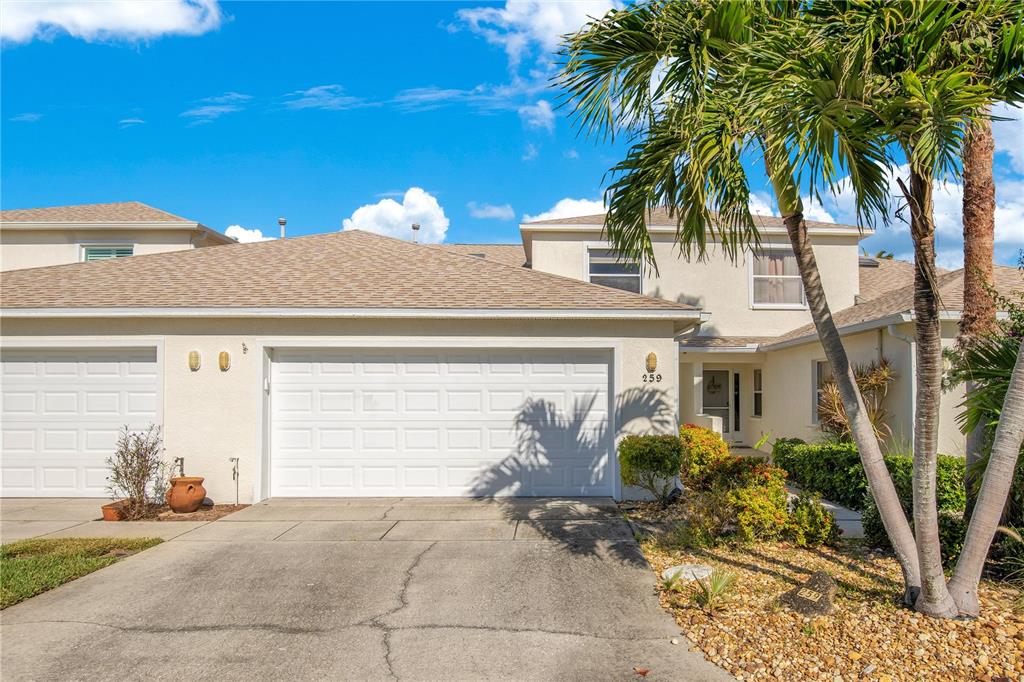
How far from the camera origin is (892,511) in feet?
17.7

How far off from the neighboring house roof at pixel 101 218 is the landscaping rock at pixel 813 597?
16.8 metres

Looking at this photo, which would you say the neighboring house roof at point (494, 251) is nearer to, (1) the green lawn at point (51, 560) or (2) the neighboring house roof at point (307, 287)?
(2) the neighboring house roof at point (307, 287)

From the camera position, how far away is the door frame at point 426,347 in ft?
33.8

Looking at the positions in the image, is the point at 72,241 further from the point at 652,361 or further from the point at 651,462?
the point at 651,462

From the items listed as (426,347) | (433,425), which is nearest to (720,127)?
(426,347)

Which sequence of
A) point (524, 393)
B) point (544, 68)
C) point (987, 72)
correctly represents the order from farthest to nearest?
1. point (524, 393)
2. point (544, 68)
3. point (987, 72)

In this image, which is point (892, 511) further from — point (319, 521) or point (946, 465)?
point (319, 521)

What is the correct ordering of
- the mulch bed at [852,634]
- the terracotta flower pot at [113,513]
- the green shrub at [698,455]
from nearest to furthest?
1. the mulch bed at [852,634]
2. the terracotta flower pot at [113,513]
3. the green shrub at [698,455]

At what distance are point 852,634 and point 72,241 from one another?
65.5 feet

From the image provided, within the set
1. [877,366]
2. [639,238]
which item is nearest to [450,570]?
[639,238]

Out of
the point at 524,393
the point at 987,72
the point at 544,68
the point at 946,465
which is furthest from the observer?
the point at 524,393

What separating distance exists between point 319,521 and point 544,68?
21.7 feet

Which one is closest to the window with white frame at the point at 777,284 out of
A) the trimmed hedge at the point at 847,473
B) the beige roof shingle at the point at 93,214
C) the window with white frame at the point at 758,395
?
the window with white frame at the point at 758,395

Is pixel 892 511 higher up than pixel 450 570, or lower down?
higher up
